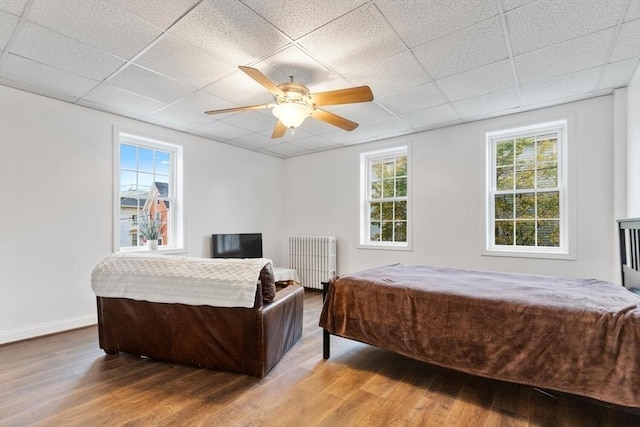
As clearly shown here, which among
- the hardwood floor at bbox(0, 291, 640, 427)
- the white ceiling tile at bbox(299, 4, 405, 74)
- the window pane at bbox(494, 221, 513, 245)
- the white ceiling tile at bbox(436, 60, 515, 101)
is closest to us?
the hardwood floor at bbox(0, 291, 640, 427)

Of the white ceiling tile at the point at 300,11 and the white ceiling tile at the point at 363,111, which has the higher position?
the white ceiling tile at the point at 300,11

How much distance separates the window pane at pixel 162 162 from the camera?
14.5ft

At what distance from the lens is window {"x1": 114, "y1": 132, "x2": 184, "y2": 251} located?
4.00m

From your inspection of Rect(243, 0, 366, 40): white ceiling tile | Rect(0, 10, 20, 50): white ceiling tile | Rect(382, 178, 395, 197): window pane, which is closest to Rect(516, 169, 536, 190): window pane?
Rect(382, 178, 395, 197): window pane

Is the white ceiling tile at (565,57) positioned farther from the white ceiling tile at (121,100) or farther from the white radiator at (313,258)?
the white ceiling tile at (121,100)

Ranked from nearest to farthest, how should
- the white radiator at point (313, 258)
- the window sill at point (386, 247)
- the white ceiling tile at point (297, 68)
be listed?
the white ceiling tile at point (297, 68) < the window sill at point (386, 247) < the white radiator at point (313, 258)

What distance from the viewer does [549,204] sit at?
12.3 feet

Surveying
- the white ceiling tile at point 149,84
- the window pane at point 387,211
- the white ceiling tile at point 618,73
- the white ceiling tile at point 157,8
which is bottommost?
the window pane at point 387,211

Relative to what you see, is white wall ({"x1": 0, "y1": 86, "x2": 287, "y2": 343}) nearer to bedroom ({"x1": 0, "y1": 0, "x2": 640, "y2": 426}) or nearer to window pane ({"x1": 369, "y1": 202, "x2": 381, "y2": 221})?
bedroom ({"x1": 0, "y1": 0, "x2": 640, "y2": 426})

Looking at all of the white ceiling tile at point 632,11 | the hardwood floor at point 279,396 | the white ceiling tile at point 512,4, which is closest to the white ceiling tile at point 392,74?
the white ceiling tile at point 512,4

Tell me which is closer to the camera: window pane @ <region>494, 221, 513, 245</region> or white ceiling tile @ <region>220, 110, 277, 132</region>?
white ceiling tile @ <region>220, 110, 277, 132</region>

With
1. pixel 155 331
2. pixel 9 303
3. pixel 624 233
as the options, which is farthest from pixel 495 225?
pixel 9 303

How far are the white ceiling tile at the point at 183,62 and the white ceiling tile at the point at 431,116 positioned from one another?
227 cm

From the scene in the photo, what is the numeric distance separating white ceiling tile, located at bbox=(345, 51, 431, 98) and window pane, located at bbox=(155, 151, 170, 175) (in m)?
3.03
